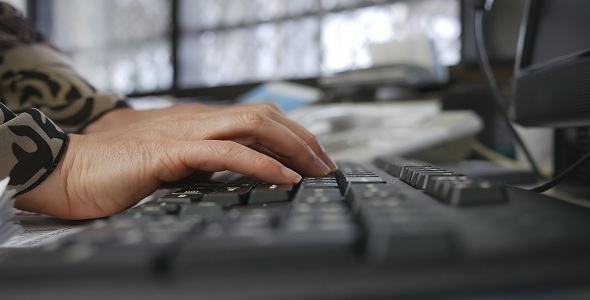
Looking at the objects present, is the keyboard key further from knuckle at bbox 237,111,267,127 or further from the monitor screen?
the monitor screen

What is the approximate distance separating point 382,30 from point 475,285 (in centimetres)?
171

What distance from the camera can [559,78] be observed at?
20.9 inches

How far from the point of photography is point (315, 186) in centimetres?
34

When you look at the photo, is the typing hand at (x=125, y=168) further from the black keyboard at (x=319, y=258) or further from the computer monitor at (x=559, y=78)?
the computer monitor at (x=559, y=78)

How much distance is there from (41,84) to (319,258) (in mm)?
647

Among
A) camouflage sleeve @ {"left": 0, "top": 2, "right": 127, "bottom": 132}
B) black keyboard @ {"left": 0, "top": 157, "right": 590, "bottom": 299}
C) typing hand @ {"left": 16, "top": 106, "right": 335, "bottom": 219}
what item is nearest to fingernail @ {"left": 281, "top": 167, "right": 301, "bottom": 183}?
typing hand @ {"left": 16, "top": 106, "right": 335, "bottom": 219}

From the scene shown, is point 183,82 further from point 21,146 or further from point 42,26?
point 21,146

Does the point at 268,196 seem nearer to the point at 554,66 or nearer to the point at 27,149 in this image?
the point at 27,149

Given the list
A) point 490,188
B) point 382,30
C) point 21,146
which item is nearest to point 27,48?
point 21,146

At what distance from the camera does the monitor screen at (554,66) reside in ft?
1.62

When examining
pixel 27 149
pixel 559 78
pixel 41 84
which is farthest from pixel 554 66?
pixel 41 84

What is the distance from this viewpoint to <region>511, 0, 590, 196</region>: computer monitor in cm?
50

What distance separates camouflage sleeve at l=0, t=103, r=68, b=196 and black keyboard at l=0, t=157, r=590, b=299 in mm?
179

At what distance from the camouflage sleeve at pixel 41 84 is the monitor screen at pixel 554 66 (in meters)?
0.55
